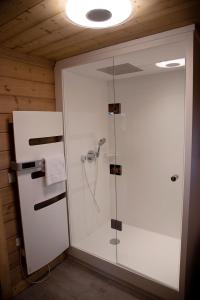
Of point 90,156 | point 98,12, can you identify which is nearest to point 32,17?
point 98,12

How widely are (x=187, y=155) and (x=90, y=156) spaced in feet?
4.63

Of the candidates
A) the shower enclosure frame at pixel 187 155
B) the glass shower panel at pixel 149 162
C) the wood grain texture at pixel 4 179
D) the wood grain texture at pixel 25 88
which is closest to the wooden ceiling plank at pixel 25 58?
the wood grain texture at pixel 25 88

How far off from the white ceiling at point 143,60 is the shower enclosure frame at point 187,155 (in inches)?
2.4

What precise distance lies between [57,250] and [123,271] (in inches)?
29.1

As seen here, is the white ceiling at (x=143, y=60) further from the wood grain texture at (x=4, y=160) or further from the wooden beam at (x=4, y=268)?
the wooden beam at (x=4, y=268)

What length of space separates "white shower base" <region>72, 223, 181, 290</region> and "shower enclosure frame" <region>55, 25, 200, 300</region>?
0.08 metres

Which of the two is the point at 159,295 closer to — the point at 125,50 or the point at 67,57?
the point at 125,50

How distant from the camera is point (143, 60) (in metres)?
2.02

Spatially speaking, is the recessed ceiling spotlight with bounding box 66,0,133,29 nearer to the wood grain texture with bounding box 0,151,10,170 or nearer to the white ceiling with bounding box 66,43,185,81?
the white ceiling with bounding box 66,43,185,81

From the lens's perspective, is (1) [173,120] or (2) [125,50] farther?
(1) [173,120]

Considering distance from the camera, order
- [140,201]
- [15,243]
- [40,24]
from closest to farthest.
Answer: [40,24] → [15,243] → [140,201]

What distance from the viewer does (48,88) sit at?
2299 mm

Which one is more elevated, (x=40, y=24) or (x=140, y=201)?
(x=40, y=24)

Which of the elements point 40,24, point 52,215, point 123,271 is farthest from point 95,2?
point 123,271
